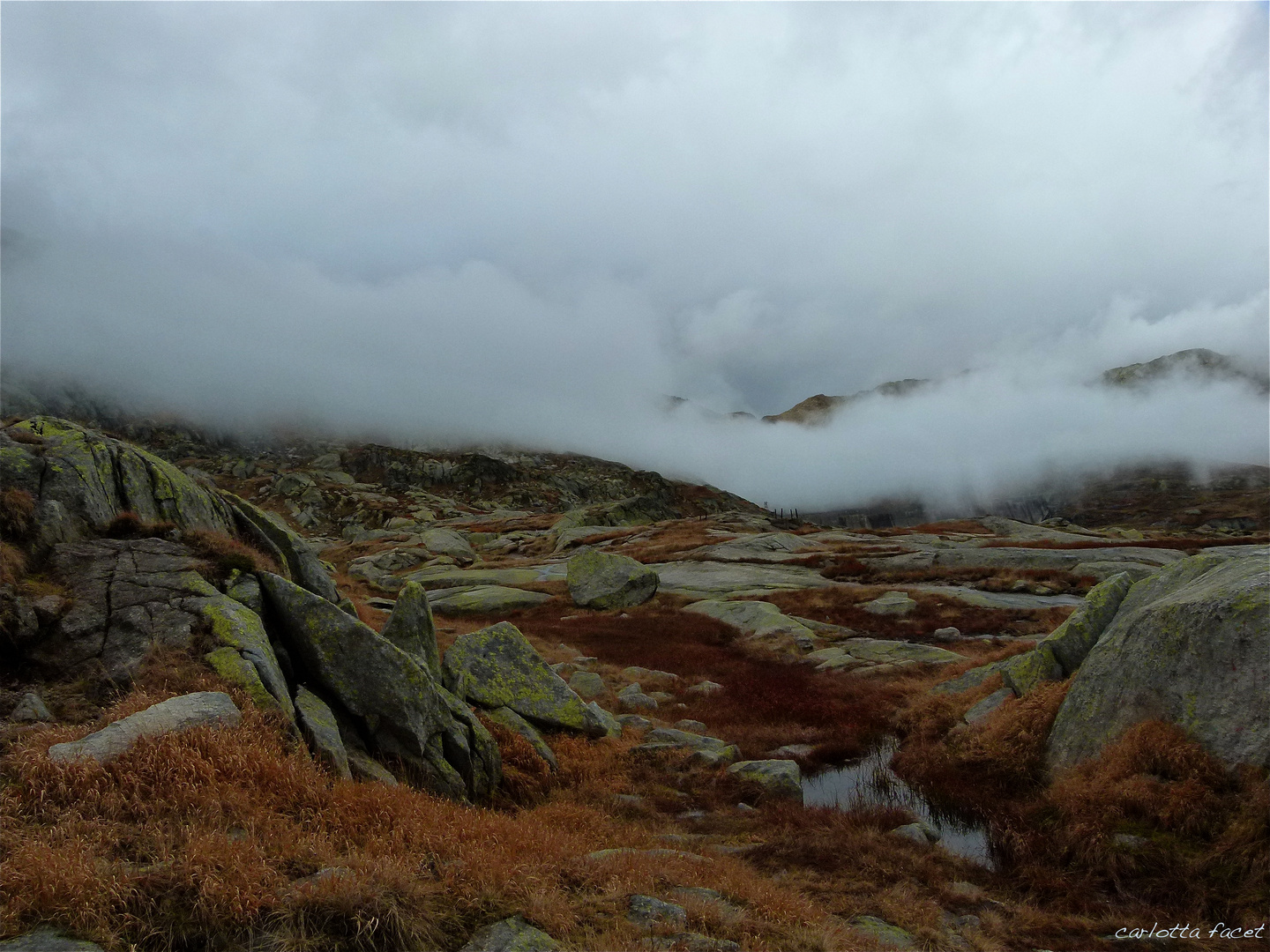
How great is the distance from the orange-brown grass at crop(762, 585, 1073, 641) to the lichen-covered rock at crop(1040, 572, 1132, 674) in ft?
68.9

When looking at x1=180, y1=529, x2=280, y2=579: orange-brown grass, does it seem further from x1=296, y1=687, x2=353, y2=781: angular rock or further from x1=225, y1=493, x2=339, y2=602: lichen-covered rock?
x1=225, y1=493, x2=339, y2=602: lichen-covered rock

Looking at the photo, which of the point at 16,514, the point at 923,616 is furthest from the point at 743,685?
the point at 16,514

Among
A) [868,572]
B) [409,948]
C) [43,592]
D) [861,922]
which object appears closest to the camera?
[409,948]

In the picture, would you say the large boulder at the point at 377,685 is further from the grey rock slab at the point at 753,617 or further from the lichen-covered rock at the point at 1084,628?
the grey rock slab at the point at 753,617

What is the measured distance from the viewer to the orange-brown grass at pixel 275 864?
645cm

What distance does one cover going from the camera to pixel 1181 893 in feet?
38.4

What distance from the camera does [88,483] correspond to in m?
16.5

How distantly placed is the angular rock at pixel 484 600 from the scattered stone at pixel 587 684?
27.0 meters

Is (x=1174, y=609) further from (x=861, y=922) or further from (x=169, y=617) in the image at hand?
(x=169, y=617)

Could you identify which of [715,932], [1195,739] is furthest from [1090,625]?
[715,932]

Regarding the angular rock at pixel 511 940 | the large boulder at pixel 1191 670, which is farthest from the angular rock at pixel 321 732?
the large boulder at pixel 1191 670

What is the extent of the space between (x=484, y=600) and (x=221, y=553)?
42.0m

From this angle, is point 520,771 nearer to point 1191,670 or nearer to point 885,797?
point 885,797

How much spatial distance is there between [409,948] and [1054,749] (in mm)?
17386
